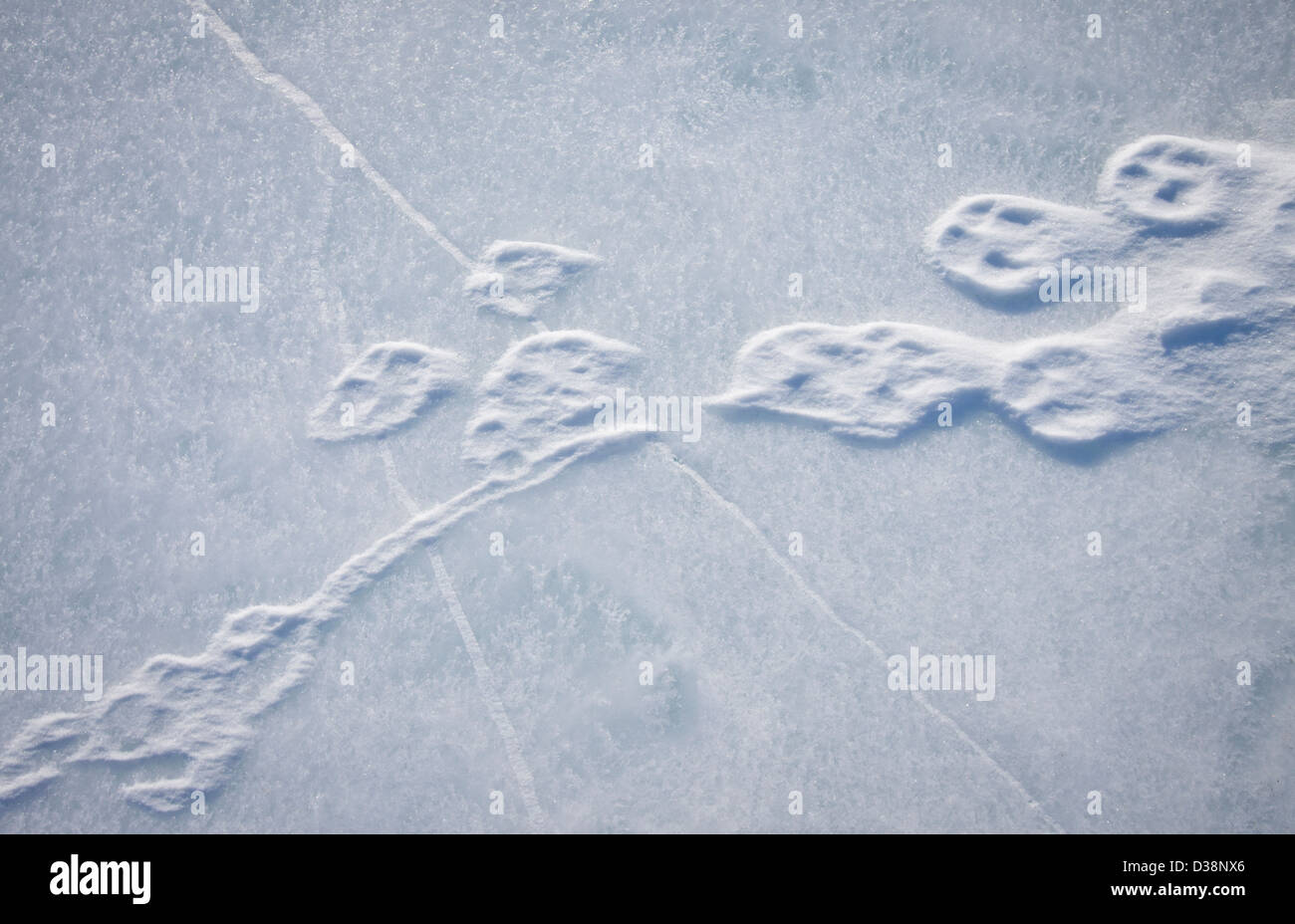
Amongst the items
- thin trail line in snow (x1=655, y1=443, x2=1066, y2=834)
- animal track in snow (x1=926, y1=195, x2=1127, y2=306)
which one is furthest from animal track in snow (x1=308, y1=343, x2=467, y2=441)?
animal track in snow (x1=926, y1=195, x2=1127, y2=306)

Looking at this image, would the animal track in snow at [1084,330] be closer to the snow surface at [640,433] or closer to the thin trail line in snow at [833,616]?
the snow surface at [640,433]

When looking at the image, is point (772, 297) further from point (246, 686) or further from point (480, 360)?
point (246, 686)

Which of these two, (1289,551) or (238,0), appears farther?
(238,0)

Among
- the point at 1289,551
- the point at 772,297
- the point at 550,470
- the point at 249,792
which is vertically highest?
the point at 772,297

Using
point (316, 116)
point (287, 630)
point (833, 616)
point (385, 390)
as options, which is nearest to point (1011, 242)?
point (833, 616)

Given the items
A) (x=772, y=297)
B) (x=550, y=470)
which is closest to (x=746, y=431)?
(x=772, y=297)

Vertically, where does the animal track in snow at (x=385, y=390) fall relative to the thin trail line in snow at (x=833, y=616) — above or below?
above

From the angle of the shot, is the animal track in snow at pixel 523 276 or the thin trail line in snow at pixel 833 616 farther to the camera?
the animal track in snow at pixel 523 276

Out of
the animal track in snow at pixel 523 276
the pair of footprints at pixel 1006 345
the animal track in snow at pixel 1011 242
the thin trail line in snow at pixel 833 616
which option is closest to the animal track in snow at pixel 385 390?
the pair of footprints at pixel 1006 345
